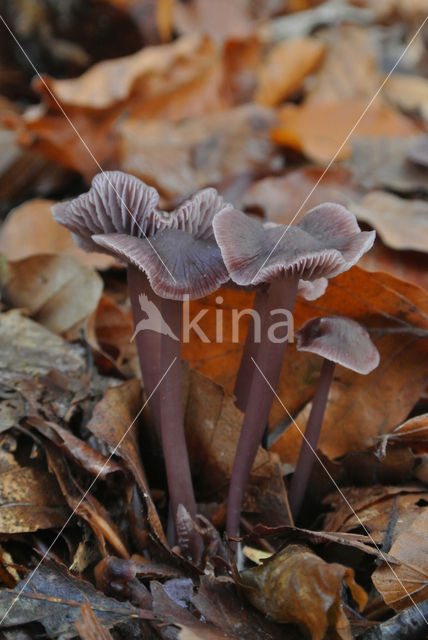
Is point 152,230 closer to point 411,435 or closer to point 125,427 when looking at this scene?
point 125,427

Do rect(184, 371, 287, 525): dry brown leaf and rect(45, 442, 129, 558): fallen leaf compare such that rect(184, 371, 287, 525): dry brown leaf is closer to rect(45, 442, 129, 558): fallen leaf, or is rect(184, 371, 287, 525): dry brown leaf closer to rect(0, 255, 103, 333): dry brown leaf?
rect(45, 442, 129, 558): fallen leaf

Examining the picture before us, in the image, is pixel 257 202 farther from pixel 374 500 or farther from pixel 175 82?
pixel 374 500

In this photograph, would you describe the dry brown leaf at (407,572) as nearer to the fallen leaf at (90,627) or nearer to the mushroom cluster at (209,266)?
the mushroom cluster at (209,266)

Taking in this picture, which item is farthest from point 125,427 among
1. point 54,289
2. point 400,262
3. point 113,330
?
point 400,262

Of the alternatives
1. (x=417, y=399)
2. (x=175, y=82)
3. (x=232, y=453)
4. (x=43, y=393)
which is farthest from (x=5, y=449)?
(x=175, y=82)

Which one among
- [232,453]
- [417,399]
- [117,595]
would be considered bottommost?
[417,399]

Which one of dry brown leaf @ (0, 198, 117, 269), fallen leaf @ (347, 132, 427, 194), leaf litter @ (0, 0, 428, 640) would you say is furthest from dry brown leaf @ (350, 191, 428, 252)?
dry brown leaf @ (0, 198, 117, 269)
